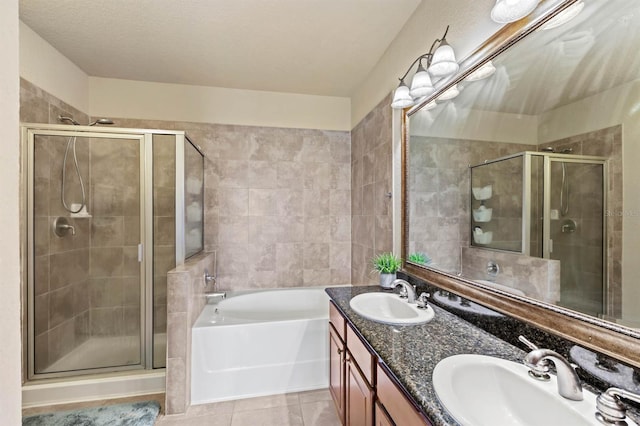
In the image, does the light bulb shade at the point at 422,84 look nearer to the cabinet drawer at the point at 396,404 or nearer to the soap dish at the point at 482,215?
the soap dish at the point at 482,215

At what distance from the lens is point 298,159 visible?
10.3 ft

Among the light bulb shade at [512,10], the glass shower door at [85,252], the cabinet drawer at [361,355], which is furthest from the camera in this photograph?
the glass shower door at [85,252]

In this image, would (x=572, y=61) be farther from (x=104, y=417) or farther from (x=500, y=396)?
(x=104, y=417)

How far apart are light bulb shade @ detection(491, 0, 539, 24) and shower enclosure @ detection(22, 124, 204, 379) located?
220 centimetres

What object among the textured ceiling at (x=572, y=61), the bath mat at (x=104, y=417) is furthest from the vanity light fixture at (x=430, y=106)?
the bath mat at (x=104, y=417)

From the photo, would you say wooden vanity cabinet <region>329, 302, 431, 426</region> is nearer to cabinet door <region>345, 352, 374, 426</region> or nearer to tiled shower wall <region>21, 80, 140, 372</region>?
cabinet door <region>345, 352, 374, 426</region>

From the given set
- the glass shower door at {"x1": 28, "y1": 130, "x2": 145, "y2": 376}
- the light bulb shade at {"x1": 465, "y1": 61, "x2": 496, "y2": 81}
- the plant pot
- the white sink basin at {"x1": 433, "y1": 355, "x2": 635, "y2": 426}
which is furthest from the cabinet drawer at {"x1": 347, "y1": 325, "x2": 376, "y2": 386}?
the glass shower door at {"x1": 28, "y1": 130, "x2": 145, "y2": 376}

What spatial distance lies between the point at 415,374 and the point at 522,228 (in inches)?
29.5

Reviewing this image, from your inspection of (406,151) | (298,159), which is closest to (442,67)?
(406,151)

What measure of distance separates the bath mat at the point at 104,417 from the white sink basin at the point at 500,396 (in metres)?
1.94

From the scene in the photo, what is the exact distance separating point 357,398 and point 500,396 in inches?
27.1

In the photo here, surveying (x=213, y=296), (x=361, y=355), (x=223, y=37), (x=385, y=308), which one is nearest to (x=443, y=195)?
(x=385, y=308)

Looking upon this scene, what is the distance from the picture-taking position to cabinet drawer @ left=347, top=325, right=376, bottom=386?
1.19 metres

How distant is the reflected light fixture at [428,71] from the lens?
4.72 feet
